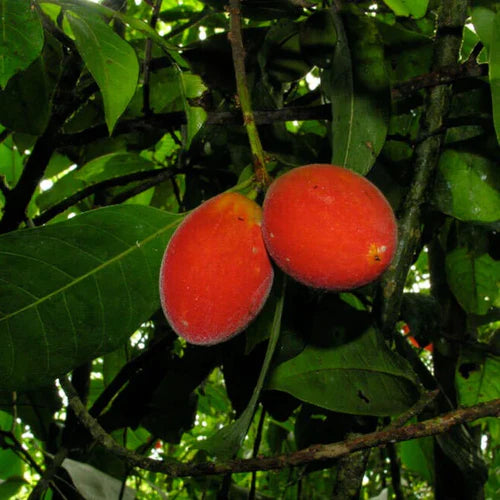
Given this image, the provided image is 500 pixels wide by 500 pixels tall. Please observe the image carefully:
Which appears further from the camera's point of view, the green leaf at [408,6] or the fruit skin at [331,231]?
the green leaf at [408,6]

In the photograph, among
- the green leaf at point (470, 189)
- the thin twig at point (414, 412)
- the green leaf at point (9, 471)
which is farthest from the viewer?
the green leaf at point (9, 471)

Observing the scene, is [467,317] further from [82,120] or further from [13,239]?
[13,239]

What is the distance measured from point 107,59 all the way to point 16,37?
181 millimetres

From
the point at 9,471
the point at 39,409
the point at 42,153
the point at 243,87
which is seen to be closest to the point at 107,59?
the point at 243,87

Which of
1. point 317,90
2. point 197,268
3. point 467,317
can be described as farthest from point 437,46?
point 467,317

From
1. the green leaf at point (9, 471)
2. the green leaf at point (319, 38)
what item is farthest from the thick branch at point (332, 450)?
the green leaf at point (9, 471)

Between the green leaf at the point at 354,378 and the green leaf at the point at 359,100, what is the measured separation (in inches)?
19.5

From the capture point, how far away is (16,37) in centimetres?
97

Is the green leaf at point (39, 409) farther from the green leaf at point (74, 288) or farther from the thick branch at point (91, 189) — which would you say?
the green leaf at point (74, 288)

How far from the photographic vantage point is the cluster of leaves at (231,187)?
1046 millimetres

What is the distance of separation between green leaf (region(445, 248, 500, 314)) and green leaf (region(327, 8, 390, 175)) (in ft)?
3.66

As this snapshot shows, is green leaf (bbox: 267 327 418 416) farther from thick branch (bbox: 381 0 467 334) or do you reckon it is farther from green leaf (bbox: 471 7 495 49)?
green leaf (bbox: 471 7 495 49)

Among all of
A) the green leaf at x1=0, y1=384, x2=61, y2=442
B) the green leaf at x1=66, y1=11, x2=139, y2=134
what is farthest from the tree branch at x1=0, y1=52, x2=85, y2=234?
the green leaf at x1=0, y1=384, x2=61, y2=442

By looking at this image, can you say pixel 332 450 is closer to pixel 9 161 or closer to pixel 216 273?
pixel 216 273
